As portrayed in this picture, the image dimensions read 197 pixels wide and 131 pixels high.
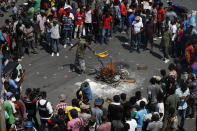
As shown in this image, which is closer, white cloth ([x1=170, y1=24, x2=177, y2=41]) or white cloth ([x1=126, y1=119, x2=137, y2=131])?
white cloth ([x1=126, y1=119, x2=137, y2=131])

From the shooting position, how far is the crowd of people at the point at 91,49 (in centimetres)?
919

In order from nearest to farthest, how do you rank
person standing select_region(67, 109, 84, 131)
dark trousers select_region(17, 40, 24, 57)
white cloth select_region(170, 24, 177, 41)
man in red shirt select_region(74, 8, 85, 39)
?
person standing select_region(67, 109, 84, 131) < dark trousers select_region(17, 40, 24, 57) < white cloth select_region(170, 24, 177, 41) < man in red shirt select_region(74, 8, 85, 39)

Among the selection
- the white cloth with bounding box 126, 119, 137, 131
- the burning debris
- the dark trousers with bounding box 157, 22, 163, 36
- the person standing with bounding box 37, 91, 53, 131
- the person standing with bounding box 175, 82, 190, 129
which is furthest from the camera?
the dark trousers with bounding box 157, 22, 163, 36

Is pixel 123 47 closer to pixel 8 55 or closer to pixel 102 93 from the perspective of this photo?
pixel 102 93

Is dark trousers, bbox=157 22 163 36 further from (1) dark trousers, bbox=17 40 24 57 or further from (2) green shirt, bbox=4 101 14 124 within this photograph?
(2) green shirt, bbox=4 101 14 124

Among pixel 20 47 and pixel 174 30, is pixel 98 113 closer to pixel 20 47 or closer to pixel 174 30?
pixel 20 47

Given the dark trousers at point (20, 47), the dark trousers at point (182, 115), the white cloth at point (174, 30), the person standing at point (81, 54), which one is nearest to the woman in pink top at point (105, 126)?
the dark trousers at point (182, 115)

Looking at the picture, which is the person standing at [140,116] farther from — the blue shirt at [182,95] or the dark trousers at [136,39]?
the dark trousers at [136,39]

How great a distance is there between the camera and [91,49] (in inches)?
530

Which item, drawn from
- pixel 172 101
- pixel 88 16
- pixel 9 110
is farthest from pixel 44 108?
pixel 88 16

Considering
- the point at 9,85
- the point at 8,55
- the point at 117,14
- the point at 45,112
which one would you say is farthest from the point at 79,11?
the point at 45,112

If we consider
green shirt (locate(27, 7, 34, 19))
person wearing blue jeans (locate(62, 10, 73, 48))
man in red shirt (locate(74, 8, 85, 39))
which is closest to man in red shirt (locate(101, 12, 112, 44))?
man in red shirt (locate(74, 8, 85, 39))

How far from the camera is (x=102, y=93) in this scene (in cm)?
1281

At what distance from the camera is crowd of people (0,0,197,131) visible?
919 centimetres
